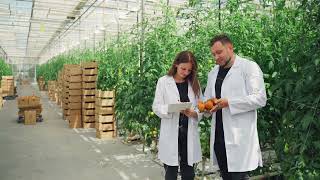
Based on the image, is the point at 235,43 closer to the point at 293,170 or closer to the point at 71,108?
the point at 293,170

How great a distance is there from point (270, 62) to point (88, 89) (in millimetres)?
5677

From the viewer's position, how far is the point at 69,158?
5.47m

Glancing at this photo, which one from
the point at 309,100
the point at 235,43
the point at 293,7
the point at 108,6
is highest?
the point at 108,6

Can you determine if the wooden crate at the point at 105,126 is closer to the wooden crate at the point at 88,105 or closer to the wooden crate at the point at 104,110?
the wooden crate at the point at 104,110

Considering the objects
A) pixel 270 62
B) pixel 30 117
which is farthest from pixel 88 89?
pixel 270 62

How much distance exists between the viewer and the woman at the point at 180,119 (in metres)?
2.76

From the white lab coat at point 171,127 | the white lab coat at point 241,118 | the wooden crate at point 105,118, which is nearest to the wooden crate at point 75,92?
the wooden crate at point 105,118

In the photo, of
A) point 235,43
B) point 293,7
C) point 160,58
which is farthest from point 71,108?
point 293,7

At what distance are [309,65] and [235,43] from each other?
1.22m

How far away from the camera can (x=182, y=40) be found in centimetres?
500

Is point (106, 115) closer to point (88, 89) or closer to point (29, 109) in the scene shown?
point (88, 89)

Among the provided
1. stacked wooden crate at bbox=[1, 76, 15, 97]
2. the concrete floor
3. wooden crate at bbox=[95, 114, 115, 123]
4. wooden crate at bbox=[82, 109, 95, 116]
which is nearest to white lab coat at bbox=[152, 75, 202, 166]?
the concrete floor

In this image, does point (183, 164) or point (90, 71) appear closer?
point (183, 164)

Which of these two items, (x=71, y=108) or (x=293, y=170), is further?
(x=71, y=108)
